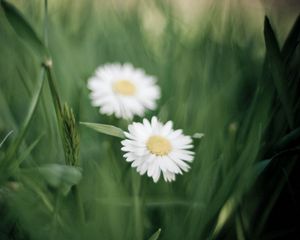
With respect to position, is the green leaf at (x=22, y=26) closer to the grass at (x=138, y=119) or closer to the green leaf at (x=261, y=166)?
the grass at (x=138, y=119)

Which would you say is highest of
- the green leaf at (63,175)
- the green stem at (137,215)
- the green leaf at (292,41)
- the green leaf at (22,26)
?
the green leaf at (292,41)

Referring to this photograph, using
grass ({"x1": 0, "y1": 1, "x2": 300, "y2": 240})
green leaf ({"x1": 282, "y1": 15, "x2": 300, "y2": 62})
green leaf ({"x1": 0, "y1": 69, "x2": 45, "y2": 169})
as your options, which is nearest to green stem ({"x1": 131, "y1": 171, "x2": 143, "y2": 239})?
grass ({"x1": 0, "y1": 1, "x2": 300, "y2": 240})

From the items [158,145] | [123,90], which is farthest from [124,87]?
[158,145]

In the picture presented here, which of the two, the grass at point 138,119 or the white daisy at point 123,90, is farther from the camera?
the white daisy at point 123,90

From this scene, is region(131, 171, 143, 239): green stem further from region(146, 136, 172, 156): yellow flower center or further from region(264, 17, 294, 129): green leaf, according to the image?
region(264, 17, 294, 129): green leaf

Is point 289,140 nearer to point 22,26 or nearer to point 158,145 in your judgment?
point 158,145

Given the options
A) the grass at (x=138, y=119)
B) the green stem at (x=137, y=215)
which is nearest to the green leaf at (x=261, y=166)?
the grass at (x=138, y=119)

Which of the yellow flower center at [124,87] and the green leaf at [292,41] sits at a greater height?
the yellow flower center at [124,87]
